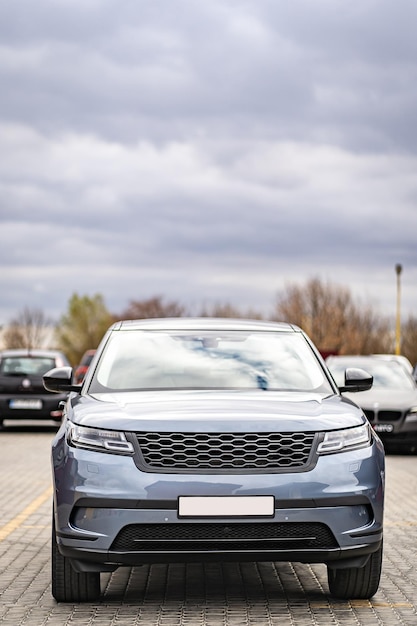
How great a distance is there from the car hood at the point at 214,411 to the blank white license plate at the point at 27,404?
18613 mm

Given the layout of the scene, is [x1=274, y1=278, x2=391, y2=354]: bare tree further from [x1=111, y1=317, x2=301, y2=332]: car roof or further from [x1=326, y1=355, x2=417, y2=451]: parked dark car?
[x1=111, y1=317, x2=301, y2=332]: car roof

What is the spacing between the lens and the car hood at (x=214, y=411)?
21.1 ft

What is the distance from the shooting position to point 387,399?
66.9 feet

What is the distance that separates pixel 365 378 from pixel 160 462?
2.17 m

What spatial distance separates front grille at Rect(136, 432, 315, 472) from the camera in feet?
20.8

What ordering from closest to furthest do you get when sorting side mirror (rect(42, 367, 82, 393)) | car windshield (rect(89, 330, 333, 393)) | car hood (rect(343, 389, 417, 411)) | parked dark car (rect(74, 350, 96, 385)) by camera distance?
car windshield (rect(89, 330, 333, 393))
side mirror (rect(42, 367, 82, 393))
car hood (rect(343, 389, 417, 411))
parked dark car (rect(74, 350, 96, 385))

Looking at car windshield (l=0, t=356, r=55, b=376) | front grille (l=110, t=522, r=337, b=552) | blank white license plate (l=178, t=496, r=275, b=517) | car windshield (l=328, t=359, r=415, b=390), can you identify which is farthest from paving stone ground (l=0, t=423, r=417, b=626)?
car windshield (l=0, t=356, r=55, b=376)

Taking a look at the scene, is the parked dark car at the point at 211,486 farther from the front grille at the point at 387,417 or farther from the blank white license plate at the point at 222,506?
the front grille at the point at 387,417

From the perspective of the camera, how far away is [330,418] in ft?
21.8

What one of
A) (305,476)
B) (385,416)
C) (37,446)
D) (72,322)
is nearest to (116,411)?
(305,476)

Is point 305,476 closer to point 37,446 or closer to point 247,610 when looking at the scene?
point 247,610

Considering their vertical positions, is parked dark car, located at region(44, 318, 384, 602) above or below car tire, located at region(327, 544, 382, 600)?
above

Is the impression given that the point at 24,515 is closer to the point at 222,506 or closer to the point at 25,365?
the point at 222,506

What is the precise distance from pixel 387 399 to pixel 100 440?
47.2ft
